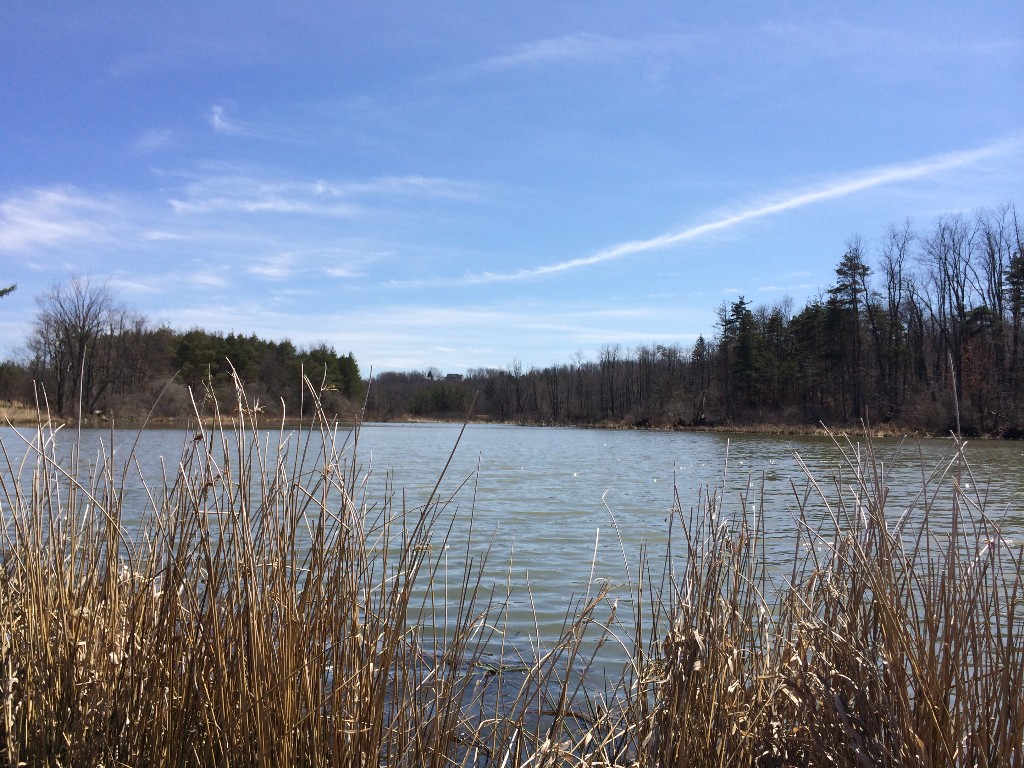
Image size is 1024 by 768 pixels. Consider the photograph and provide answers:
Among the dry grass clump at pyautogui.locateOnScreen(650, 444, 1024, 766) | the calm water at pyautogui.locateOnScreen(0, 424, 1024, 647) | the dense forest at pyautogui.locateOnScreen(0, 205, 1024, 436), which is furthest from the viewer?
the dense forest at pyautogui.locateOnScreen(0, 205, 1024, 436)

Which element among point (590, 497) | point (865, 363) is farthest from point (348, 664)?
point (865, 363)

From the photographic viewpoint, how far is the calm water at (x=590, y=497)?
621 cm

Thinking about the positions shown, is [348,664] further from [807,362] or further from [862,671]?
[807,362]

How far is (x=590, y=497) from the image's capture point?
1477 cm

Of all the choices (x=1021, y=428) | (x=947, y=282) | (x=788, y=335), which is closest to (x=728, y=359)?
(x=788, y=335)

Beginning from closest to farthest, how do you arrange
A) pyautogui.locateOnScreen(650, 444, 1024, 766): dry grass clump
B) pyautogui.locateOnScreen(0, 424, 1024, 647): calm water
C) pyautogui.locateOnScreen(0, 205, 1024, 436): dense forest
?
1. pyautogui.locateOnScreen(650, 444, 1024, 766): dry grass clump
2. pyautogui.locateOnScreen(0, 424, 1024, 647): calm water
3. pyautogui.locateOnScreen(0, 205, 1024, 436): dense forest

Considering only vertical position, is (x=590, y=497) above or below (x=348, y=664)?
below

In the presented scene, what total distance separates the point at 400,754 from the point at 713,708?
0.99m

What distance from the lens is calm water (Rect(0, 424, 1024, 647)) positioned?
621 cm

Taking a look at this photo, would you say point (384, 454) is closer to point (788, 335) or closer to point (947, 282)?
point (947, 282)

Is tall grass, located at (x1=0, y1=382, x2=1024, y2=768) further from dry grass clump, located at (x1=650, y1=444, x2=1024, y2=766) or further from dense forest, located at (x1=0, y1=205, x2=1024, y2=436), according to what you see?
dense forest, located at (x1=0, y1=205, x2=1024, y2=436)

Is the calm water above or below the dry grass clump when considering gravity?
below

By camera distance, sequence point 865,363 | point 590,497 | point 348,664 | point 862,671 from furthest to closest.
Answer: point 865,363
point 590,497
point 862,671
point 348,664

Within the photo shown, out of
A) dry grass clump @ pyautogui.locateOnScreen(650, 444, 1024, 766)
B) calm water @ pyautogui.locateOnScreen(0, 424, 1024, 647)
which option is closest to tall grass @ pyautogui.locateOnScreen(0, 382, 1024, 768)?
dry grass clump @ pyautogui.locateOnScreen(650, 444, 1024, 766)
